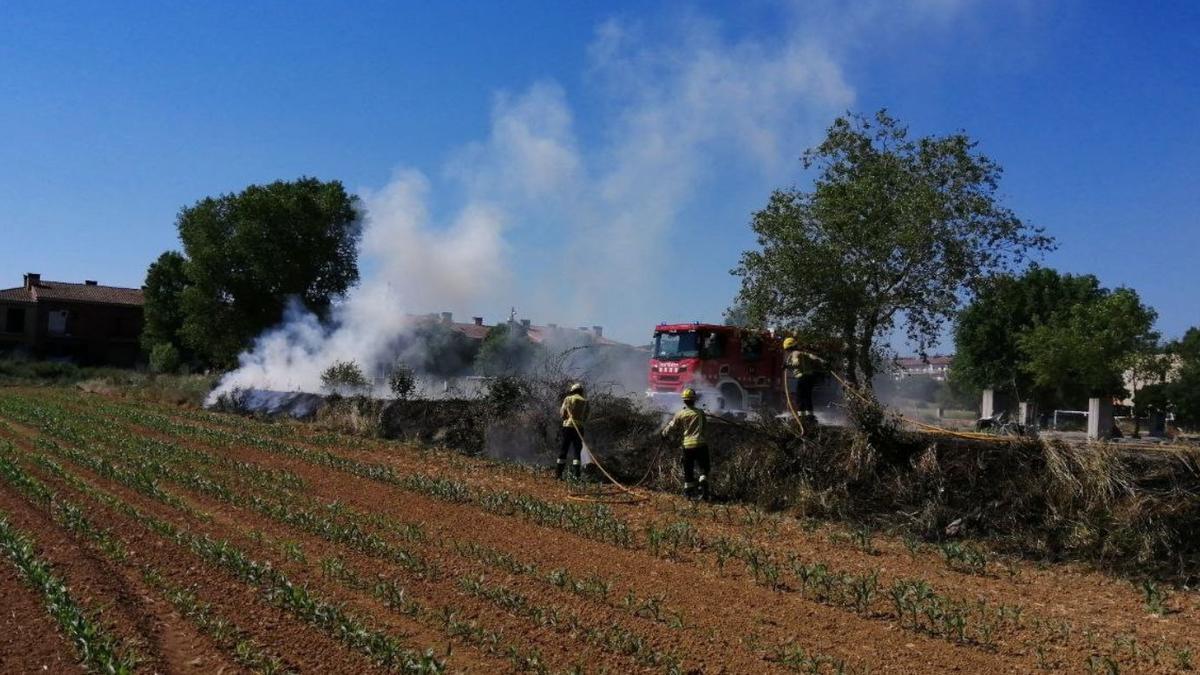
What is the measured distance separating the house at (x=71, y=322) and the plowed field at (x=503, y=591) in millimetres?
57760

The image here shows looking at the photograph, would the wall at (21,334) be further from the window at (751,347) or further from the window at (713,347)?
the window at (751,347)

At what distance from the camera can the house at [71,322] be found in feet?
208

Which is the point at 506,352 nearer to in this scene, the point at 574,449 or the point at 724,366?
the point at 724,366

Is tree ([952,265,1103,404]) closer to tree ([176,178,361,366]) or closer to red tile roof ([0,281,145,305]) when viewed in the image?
tree ([176,178,361,366])

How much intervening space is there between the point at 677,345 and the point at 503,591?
43.4 feet

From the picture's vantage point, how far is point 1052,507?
10.9 meters

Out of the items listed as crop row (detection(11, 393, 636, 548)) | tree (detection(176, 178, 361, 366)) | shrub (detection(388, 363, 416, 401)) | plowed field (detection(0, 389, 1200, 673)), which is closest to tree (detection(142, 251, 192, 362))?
tree (detection(176, 178, 361, 366))

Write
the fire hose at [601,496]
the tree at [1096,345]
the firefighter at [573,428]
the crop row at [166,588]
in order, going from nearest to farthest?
the crop row at [166,588], the fire hose at [601,496], the firefighter at [573,428], the tree at [1096,345]

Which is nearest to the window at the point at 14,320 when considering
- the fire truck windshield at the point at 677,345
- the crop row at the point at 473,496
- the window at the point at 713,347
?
the crop row at the point at 473,496

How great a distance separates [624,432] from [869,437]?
5136 millimetres

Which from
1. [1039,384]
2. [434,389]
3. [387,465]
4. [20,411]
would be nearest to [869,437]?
[387,465]

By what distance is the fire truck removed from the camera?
19.9 m

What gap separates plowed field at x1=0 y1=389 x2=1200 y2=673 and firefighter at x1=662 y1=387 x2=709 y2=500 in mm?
564

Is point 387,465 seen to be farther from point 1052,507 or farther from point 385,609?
point 1052,507
